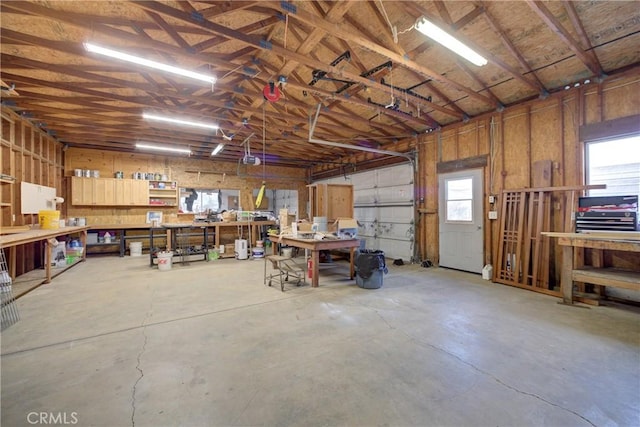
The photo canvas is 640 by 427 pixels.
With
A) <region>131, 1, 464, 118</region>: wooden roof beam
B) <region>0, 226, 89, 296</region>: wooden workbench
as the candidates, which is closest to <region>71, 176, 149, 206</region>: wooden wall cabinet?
<region>0, 226, 89, 296</region>: wooden workbench

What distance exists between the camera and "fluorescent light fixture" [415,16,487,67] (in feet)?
8.89

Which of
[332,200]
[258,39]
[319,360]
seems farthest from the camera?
[332,200]

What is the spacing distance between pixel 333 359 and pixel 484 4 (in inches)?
167

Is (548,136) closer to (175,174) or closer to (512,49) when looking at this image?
(512,49)

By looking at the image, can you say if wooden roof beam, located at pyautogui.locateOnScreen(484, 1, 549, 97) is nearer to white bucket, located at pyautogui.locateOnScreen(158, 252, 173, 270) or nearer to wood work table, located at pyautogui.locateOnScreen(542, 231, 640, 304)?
wood work table, located at pyautogui.locateOnScreen(542, 231, 640, 304)

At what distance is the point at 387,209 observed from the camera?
7789mm

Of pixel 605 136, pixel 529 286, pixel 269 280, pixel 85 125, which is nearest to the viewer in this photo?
pixel 605 136

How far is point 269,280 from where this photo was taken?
496 centimetres

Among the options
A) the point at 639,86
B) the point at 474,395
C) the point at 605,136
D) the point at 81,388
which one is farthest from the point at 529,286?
the point at 81,388

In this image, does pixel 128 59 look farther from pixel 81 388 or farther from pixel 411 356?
pixel 411 356

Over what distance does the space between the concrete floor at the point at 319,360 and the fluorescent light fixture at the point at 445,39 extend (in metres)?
3.21

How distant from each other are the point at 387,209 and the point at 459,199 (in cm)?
215
